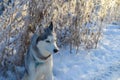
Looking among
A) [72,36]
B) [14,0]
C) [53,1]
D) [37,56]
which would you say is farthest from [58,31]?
[37,56]

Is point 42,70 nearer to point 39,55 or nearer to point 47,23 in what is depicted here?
point 39,55

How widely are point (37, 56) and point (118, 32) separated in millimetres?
3863

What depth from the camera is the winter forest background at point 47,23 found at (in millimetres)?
5480

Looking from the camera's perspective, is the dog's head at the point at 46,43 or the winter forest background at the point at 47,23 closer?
the dog's head at the point at 46,43

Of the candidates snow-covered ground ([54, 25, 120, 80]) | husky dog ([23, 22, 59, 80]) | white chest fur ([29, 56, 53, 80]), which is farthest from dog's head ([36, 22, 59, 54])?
Result: snow-covered ground ([54, 25, 120, 80])

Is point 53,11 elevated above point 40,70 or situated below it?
above

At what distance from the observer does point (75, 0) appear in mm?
6242

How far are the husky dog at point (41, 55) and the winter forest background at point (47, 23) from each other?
0.66m

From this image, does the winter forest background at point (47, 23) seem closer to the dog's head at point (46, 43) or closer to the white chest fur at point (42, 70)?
the white chest fur at point (42, 70)

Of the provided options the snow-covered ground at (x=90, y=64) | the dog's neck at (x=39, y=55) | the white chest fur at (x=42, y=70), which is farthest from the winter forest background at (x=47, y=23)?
the dog's neck at (x=39, y=55)

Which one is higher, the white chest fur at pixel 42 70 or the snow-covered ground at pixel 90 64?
the white chest fur at pixel 42 70

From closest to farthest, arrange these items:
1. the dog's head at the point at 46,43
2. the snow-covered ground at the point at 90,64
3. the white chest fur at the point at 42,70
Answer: the dog's head at the point at 46,43, the white chest fur at the point at 42,70, the snow-covered ground at the point at 90,64

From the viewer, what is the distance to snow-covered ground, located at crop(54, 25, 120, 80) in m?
5.98

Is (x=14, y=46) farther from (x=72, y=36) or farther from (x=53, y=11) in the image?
(x=72, y=36)
